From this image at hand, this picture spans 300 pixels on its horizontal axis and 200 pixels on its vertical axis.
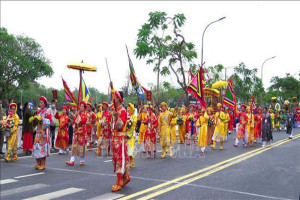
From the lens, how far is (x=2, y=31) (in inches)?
1464

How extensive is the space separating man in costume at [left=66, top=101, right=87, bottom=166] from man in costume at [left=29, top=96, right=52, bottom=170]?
811 millimetres

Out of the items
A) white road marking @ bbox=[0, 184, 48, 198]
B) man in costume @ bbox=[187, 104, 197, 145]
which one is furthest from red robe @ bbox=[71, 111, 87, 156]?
man in costume @ bbox=[187, 104, 197, 145]

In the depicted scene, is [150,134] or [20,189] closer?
[20,189]

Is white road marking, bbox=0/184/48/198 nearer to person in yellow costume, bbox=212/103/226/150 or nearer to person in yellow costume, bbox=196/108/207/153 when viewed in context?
person in yellow costume, bbox=196/108/207/153

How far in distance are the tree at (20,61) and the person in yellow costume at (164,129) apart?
30.2 metres

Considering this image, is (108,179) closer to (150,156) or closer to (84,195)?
(84,195)

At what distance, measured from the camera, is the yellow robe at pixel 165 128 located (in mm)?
11227

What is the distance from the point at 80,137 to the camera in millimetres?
9625

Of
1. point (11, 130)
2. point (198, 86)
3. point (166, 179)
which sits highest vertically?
point (198, 86)

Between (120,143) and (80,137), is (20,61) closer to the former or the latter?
(80,137)

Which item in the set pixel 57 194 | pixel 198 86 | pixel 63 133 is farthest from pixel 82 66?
pixel 57 194

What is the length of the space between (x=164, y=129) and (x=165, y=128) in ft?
0.16

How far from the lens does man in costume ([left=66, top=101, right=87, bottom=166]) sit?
31.3 ft

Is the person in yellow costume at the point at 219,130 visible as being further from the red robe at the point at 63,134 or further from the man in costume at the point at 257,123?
the red robe at the point at 63,134
